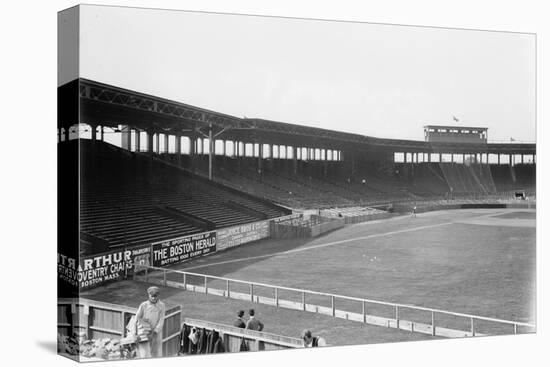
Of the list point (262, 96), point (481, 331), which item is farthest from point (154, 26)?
point (481, 331)

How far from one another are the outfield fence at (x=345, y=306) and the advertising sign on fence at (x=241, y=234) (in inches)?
33.9

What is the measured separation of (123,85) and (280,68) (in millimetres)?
3770

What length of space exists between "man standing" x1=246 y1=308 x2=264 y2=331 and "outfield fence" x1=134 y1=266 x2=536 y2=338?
1.42 ft

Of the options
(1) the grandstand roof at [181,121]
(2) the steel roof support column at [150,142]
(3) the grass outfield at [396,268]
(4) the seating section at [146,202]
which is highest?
(1) the grandstand roof at [181,121]

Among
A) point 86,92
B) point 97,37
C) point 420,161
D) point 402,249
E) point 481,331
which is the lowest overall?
point 481,331

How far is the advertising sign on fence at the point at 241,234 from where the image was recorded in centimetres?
1742

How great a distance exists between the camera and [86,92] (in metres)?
15.2

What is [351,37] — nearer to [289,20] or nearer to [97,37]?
[289,20]

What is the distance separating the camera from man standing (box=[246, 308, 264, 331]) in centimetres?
1655

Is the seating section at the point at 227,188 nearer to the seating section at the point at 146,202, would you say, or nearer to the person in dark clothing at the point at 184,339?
the seating section at the point at 146,202

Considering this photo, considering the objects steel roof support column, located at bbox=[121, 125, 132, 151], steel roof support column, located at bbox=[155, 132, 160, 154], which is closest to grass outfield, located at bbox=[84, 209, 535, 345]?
steel roof support column, located at bbox=[155, 132, 160, 154]

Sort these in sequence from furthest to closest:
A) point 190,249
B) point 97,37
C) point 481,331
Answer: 1. point 481,331
2. point 190,249
3. point 97,37

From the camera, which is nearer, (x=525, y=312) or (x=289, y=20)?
(x=289, y=20)

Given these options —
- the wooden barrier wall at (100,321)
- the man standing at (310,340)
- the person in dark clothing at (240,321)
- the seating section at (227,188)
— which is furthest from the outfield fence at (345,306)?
the seating section at (227,188)
